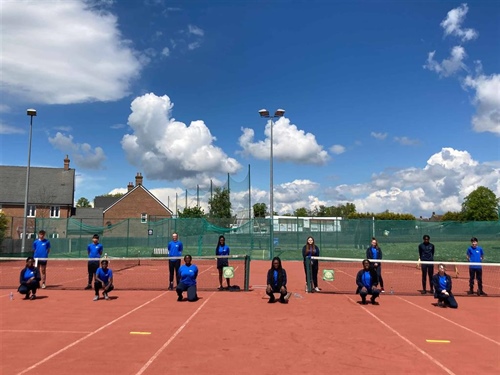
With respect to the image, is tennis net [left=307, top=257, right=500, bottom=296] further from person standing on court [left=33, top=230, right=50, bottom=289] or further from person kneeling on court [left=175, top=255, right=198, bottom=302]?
person standing on court [left=33, top=230, right=50, bottom=289]

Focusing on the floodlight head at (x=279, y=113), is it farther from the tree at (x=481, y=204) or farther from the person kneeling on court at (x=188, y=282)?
the tree at (x=481, y=204)

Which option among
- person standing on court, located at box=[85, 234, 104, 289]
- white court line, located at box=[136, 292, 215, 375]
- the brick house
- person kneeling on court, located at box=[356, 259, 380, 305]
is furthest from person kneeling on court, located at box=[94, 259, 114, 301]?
the brick house

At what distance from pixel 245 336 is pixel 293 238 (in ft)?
77.2

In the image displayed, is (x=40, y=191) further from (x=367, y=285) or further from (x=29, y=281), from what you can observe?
(x=367, y=285)

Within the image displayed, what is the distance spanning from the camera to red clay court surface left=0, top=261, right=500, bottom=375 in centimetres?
615

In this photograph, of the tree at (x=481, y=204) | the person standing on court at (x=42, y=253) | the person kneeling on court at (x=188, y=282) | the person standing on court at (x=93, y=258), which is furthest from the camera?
Result: the tree at (x=481, y=204)

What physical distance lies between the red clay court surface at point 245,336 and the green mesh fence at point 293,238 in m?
16.0

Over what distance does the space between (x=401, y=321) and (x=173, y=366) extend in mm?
5525

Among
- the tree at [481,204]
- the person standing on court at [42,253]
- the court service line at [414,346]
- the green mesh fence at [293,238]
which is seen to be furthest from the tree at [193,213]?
the tree at [481,204]

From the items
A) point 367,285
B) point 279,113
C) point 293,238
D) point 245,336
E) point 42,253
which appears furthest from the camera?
point 293,238

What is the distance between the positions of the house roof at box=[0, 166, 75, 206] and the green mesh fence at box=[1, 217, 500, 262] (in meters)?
21.0

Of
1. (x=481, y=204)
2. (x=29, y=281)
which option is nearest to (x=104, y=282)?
(x=29, y=281)

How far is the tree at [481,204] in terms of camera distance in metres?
77.4

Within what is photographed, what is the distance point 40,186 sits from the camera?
53344 millimetres
